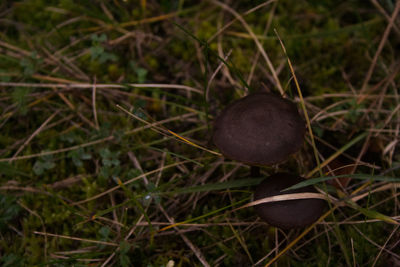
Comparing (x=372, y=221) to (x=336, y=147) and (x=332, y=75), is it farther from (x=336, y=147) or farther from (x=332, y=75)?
(x=332, y=75)

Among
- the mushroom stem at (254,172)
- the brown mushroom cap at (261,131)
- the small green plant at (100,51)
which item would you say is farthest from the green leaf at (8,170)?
the mushroom stem at (254,172)

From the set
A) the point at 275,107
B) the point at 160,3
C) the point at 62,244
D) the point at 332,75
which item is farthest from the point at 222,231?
the point at 160,3

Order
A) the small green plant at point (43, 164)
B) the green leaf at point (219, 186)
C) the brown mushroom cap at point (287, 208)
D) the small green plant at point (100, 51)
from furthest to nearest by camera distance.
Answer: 1. the small green plant at point (100, 51)
2. the small green plant at point (43, 164)
3. the green leaf at point (219, 186)
4. the brown mushroom cap at point (287, 208)

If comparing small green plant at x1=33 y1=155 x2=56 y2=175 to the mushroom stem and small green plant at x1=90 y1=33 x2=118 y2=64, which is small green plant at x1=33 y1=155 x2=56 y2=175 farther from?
the mushroom stem

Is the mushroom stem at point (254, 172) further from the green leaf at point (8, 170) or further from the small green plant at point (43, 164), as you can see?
the green leaf at point (8, 170)

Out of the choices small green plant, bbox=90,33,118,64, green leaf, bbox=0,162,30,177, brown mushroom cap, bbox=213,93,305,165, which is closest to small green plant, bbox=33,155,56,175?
green leaf, bbox=0,162,30,177

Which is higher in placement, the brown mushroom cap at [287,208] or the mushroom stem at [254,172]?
the brown mushroom cap at [287,208]
